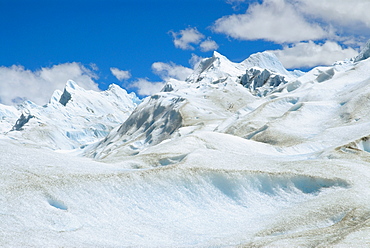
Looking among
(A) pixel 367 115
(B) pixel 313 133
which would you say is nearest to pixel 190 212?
(B) pixel 313 133

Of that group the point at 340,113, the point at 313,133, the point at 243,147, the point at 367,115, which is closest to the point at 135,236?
the point at 243,147

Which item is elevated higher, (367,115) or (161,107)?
(161,107)

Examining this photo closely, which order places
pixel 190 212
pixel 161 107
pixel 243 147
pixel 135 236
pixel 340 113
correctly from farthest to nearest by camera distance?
pixel 161 107 < pixel 340 113 < pixel 243 147 < pixel 190 212 < pixel 135 236

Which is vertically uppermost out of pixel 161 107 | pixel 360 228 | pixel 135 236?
pixel 161 107

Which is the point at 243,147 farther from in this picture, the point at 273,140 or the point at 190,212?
the point at 190,212

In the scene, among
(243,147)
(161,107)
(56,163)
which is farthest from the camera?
(161,107)

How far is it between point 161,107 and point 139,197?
11027cm

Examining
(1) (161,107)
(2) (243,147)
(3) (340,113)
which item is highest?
(1) (161,107)

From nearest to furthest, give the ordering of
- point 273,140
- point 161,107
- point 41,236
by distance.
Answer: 1. point 41,236
2. point 273,140
3. point 161,107

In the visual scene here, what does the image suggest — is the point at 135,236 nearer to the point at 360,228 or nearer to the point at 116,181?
the point at 116,181

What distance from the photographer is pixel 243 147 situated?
43938 mm

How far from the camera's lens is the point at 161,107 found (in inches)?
5128

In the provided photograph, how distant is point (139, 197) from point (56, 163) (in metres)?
5.94

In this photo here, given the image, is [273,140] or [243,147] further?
[273,140]
